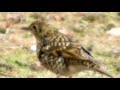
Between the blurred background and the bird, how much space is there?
0.22ft

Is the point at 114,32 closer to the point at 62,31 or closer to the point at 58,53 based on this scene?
the point at 62,31

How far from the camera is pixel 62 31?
5000 millimetres

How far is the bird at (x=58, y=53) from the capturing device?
190 inches

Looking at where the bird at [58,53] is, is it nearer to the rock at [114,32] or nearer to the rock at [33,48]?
the rock at [33,48]

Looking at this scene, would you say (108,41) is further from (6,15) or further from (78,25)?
(6,15)

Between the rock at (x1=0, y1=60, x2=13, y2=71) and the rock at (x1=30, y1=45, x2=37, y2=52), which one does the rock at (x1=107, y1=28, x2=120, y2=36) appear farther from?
the rock at (x1=0, y1=60, x2=13, y2=71)

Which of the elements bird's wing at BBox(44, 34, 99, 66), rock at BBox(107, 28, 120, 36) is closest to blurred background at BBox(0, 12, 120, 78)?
rock at BBox(107, 28, 120, 36)

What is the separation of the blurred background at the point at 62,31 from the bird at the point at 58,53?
0.07m

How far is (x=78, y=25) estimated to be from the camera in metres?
5.13

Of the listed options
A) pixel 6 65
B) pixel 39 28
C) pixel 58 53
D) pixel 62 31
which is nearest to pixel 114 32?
pixel 62 31

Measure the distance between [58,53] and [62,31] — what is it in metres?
0.24
